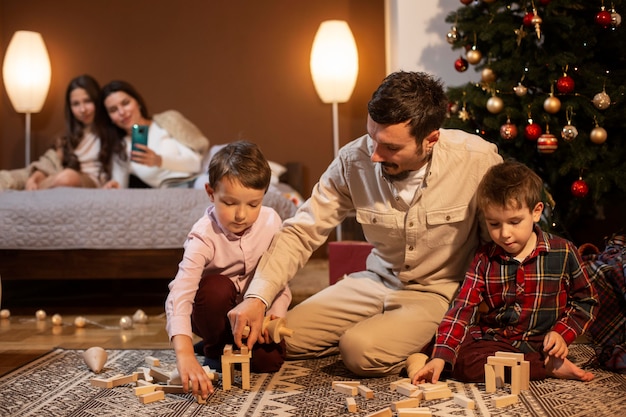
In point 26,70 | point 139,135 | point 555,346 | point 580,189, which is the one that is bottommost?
point 555,346

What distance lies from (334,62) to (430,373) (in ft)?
9.17

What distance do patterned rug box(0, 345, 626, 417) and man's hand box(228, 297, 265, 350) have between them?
0.14 m

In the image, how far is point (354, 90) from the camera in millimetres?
4844

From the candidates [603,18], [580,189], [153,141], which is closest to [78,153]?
[153,141]

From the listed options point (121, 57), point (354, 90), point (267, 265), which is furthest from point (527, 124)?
point (121, 57)

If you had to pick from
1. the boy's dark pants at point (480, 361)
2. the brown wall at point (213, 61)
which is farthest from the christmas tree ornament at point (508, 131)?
the brown wall at point (213, 61)

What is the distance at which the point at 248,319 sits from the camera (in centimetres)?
203

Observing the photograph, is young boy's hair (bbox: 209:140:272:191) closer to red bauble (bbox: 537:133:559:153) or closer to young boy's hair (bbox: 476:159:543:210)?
young boy's hair (bbox: 476:159:543:210)

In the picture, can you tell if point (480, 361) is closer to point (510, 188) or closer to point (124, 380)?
point (510, 188)

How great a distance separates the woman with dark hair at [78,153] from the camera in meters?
3.93

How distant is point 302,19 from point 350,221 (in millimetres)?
1408

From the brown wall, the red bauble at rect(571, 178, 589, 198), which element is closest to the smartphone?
the brown wall

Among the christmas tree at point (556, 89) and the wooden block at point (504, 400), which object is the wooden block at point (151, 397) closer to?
the wooden block at point (504, 400)

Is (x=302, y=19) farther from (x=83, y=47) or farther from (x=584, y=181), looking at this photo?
(x=584, y=181)
